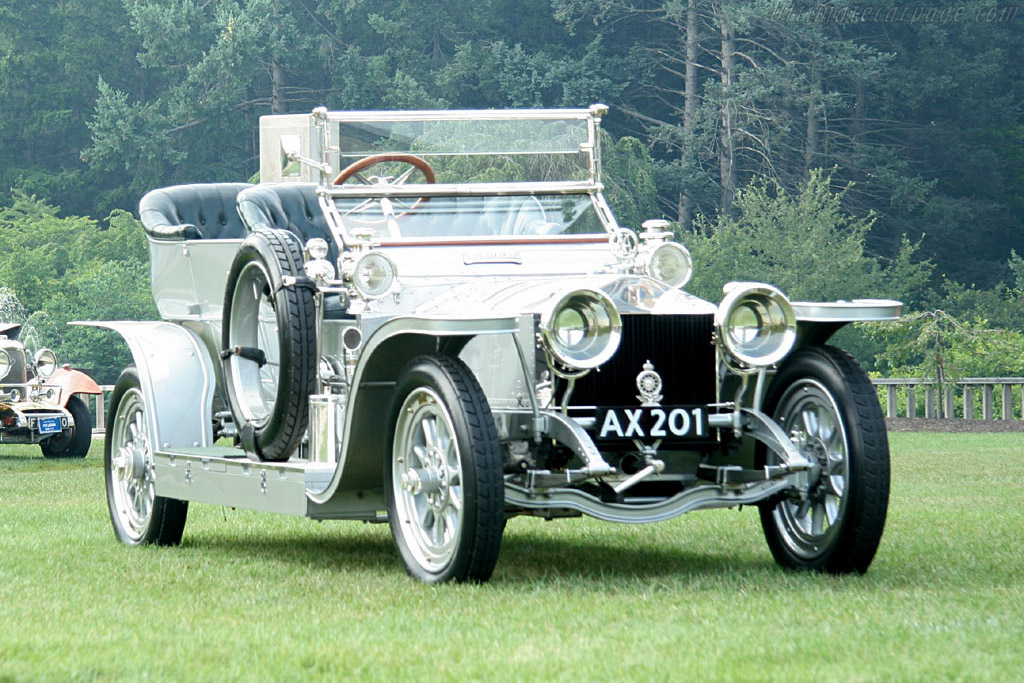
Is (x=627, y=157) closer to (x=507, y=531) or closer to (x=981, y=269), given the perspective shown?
(x=981, y=269)

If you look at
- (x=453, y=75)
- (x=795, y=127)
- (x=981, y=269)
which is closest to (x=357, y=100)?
(x=453, y=75)

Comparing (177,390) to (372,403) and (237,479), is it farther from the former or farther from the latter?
(372,403)

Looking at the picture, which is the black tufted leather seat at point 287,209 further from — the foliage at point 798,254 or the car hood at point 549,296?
the foliage at point 798,254

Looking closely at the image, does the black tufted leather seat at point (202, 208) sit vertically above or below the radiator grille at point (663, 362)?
above

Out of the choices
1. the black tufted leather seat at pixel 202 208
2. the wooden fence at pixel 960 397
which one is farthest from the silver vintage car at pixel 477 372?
the wooden fence at pixel 960 397

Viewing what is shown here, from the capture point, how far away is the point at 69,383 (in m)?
17.4

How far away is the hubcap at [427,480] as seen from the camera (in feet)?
20.9

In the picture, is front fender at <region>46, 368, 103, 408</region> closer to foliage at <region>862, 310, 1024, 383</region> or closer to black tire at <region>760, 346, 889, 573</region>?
black tire at <region>760, 346, 889, 573</region>

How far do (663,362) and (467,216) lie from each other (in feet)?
6.15

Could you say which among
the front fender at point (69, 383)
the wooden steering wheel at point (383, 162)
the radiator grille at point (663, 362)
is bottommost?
the front fender at point (69, 383)

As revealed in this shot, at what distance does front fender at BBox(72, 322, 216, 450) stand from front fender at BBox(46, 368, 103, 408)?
29.5 ft

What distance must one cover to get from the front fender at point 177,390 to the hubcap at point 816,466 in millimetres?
3066

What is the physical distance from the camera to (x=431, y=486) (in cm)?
645

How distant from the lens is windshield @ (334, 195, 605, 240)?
8.13 m
